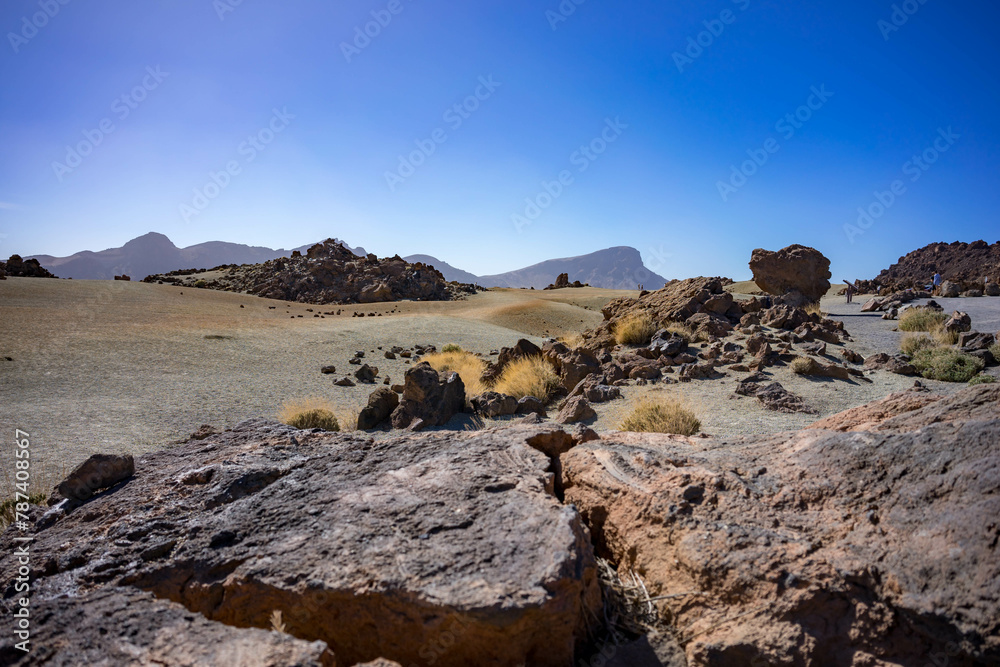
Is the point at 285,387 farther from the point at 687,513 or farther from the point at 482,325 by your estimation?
the point at 482,325

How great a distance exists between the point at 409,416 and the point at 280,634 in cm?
631

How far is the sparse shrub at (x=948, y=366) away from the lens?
9.54 metres

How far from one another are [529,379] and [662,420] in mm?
3782

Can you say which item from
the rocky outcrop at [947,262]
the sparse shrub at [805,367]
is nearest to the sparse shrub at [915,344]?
the sparse shrub at [805,367]

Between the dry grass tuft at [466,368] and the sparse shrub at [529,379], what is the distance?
1.71 ft

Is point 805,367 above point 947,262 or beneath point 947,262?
beneath

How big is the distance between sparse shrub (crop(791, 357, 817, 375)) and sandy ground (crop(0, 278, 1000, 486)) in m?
0.19

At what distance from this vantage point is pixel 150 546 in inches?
108

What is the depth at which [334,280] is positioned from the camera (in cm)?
4147

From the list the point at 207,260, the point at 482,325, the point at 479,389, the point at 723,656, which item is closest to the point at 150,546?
the point at 723,656

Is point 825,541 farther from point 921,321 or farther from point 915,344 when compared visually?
point 921,321

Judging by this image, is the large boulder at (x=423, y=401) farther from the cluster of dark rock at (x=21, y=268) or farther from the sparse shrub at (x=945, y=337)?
the cluster of dark rock at (x=21, y=268)

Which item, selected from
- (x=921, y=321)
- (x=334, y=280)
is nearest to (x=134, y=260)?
(x=334, y=280)

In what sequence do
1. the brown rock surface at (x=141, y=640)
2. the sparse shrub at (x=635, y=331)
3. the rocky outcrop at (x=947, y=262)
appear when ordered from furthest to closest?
the rocky outcrop at (x=947, y=262) → the sparse shrub at (x=635, y=331) → the brown rock surface at (x=141, y=640)
